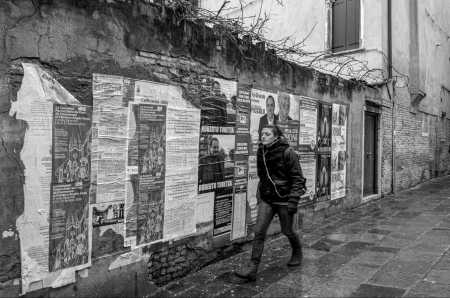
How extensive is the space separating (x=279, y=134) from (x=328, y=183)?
366 cm

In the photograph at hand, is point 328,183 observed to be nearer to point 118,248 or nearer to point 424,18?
point 118,248

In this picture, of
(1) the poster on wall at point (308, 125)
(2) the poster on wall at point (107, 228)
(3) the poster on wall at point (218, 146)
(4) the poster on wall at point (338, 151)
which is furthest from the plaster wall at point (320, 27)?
(2) the poster on wall at point (107, 228)

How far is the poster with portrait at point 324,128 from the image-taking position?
297 inches

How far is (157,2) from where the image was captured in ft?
13.7

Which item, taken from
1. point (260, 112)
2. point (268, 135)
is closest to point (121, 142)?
point (268, 135)

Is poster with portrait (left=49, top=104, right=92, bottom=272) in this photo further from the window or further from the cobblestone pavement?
the window

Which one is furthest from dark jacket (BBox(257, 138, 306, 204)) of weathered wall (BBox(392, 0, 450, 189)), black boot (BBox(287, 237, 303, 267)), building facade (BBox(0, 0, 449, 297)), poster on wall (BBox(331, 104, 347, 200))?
weathered wall (BBox(392, 0, 450, 189))

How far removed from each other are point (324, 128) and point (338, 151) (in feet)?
2.85

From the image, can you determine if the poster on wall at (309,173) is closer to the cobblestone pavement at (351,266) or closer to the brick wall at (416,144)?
the cobblestone pavement at (351,266)

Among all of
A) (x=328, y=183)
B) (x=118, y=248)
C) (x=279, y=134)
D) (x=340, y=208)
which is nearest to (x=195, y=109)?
(x=279, y=134)

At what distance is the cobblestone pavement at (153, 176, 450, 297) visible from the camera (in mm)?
4137

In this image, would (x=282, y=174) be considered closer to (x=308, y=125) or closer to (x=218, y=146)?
(x=218, y=146)

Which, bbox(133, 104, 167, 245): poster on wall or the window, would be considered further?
the window

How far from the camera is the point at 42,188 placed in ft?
10.5
